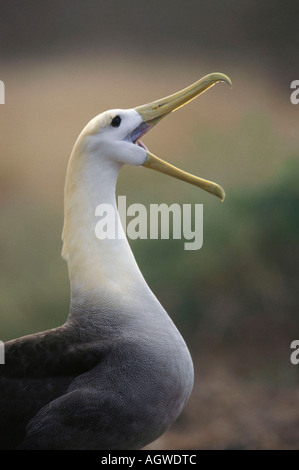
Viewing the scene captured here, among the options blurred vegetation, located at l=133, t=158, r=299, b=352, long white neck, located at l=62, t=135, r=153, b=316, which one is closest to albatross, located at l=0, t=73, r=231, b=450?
long white neck, located at l=62, t=135, r=153, b=316

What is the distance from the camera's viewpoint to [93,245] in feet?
4.49

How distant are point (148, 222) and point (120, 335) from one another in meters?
1.02

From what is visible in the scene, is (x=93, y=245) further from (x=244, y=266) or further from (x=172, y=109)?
(x=244, y=266)

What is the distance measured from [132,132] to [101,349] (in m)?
0.42

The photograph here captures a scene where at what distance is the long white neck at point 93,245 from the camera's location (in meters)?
1.36

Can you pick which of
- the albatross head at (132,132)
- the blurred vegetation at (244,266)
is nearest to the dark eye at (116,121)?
the albatross head at (132,132)

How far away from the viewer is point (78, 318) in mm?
1363

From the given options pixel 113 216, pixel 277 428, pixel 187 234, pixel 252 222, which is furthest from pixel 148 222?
pixel 113 216

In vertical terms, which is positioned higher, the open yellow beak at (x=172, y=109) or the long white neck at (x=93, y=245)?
the open yellow beak at (x=172, y=109)

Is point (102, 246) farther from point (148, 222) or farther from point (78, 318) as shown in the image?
point (148, 222)

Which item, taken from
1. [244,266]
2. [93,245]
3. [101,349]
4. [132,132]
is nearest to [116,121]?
[132,132]

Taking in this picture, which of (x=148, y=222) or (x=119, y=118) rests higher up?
(x=119, y=118)

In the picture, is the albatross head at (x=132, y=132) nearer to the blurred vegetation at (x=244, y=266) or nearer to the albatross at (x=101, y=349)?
the albatross at (x=101, y=349)

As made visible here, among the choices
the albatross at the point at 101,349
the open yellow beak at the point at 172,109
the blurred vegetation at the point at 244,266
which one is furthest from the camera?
the blurred vegetation at the point at 244,266
